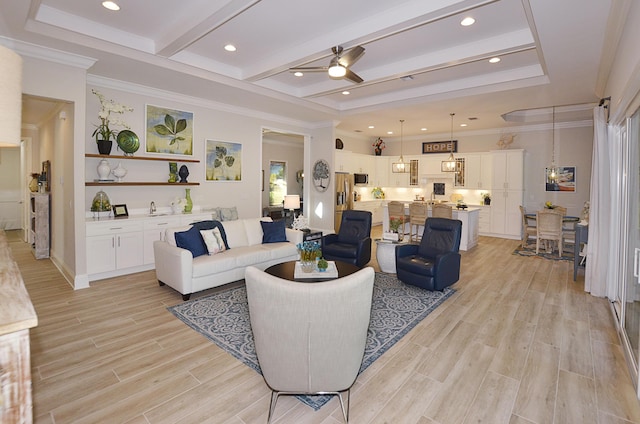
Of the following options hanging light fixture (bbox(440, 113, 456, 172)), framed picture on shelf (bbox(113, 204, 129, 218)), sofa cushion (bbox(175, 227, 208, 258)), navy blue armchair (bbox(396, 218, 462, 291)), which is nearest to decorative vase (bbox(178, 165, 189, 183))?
framed picture on shelf (bbox(113, 204, 129, 218))

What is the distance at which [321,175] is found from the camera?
8641 millimetres

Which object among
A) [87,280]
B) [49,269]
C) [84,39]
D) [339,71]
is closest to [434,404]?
[339,71]

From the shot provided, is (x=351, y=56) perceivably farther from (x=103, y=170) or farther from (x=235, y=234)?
(x=103, y=170)

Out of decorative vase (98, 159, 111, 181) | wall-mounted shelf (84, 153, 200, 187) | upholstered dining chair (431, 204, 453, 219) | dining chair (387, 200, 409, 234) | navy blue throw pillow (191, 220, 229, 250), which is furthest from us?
dining chair (387, 200, 409, 234)

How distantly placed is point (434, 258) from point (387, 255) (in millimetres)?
839

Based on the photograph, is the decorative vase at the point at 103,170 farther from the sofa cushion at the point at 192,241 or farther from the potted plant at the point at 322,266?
the potted plant at the point at 322,266

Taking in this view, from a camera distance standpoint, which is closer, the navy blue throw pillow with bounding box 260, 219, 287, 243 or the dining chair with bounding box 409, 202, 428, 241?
the navy blue throw pillow with bounding box 260, 219, 287, 243

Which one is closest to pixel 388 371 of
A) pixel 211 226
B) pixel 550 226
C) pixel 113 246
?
pixel 211 226

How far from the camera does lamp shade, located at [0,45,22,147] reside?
3.90ft

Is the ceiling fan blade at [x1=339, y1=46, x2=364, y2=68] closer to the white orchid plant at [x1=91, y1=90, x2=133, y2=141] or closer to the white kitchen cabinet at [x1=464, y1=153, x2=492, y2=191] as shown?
the white orchid plant at [x1=91, y1=90, x2=133, y2=141]

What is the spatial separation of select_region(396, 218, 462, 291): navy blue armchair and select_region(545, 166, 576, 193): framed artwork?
526 cm

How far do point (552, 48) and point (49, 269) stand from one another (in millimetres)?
7898

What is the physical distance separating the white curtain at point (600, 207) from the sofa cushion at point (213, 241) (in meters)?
5.05

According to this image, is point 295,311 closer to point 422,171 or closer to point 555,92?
point 555,92
